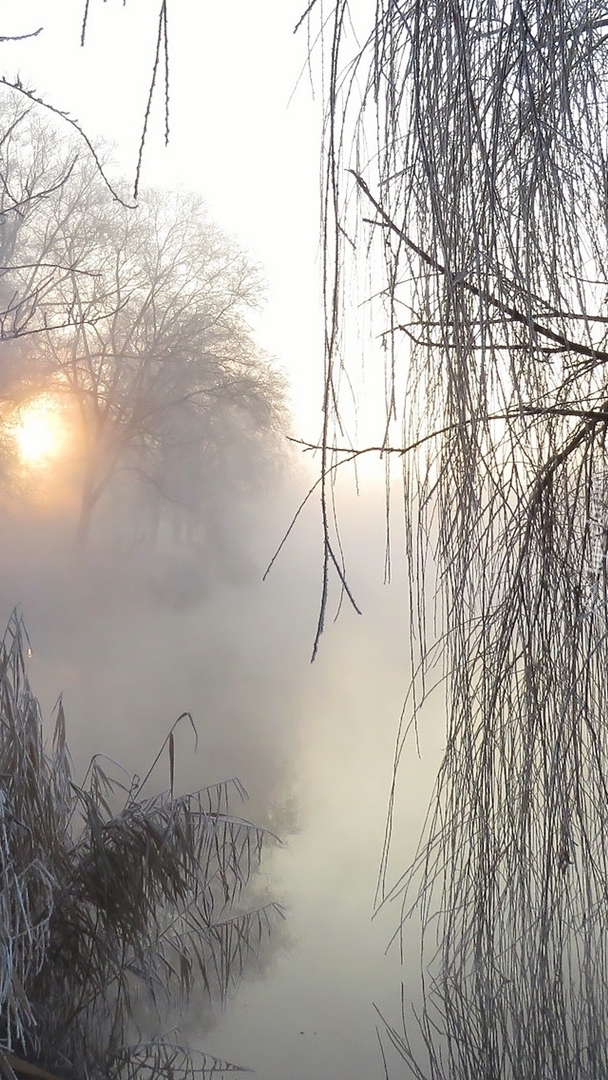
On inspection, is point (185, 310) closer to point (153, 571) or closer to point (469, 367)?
point (153, 571)

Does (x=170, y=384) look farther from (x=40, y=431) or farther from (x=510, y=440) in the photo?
(x=510, y=440)

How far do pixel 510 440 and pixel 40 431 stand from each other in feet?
20.6

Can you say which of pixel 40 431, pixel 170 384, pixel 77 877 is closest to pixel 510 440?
pixel 77 877

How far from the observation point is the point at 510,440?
3.62 ft

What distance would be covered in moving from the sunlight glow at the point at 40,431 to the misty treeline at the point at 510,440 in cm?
569

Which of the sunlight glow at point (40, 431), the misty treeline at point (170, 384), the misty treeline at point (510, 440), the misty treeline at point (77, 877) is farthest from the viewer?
the misty treeline at point (170, 384)

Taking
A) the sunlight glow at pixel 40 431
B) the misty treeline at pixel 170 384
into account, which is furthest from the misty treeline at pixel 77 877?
the misty treeline at pixel 170 384

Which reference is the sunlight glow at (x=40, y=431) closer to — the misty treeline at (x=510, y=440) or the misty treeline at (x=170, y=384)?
the misty treeline at (x=170, y=384)

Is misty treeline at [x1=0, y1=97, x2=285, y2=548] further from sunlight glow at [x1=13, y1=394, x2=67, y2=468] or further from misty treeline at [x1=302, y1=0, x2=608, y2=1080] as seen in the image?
misty treeline at [x1=302, y1=0, x2=608, y2=1080]

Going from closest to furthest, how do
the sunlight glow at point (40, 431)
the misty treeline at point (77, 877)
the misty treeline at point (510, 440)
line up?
the misty treeline at point (510, 440) < the misty treeline at point (77, 877) < the sunlight glow at point (40, 431)

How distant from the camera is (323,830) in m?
3.57

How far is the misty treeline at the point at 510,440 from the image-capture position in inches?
35.4

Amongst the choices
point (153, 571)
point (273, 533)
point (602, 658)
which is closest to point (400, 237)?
point (602, 658)

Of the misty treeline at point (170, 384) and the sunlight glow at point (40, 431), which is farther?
the misty treeline at point (170, 384)
